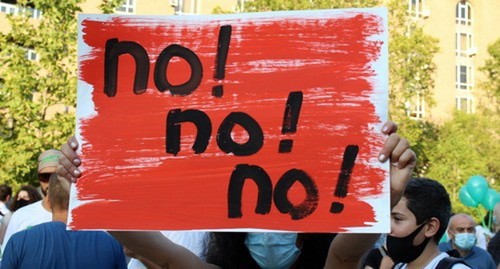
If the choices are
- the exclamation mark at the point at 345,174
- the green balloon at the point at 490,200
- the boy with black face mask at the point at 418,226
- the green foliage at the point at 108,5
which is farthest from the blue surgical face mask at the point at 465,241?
the green foliage at the point at 108,5

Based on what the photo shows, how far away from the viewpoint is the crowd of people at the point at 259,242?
2080mm

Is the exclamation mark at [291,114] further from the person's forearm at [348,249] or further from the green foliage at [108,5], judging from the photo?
the green foliage at [108,5]

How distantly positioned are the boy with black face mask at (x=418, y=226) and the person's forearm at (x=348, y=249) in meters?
1.38

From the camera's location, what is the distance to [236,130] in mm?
2115

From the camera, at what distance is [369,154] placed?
202cm

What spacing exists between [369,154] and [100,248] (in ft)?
6.72

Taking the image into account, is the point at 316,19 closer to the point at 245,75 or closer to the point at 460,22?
the point at 245,75

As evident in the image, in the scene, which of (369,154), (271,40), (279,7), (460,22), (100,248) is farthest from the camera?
(460,22)

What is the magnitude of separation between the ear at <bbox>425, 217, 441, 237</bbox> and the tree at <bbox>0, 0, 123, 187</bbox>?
13591mm

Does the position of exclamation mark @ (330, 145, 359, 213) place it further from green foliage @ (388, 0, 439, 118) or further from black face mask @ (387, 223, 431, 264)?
green foliage @ (388, 0, 439, 118)

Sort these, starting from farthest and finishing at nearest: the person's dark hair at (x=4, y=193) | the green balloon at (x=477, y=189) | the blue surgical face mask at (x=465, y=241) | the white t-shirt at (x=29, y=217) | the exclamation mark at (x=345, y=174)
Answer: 1. the green balloon at (x=477, y=189)
2. the person's dark hair at (x=4, y=193)
3. the blue surgical face mask at (x=465, y=241)
4. the white t-shirt at (x=29, y=217)
5. the exclamation mark at (x=345, y=174)

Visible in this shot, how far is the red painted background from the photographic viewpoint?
2.05 m

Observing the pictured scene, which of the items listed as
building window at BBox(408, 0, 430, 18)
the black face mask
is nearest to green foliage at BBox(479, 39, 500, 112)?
building window at BBox(408, 0, 430, 18)

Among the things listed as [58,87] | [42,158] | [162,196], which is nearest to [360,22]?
[162,196]
